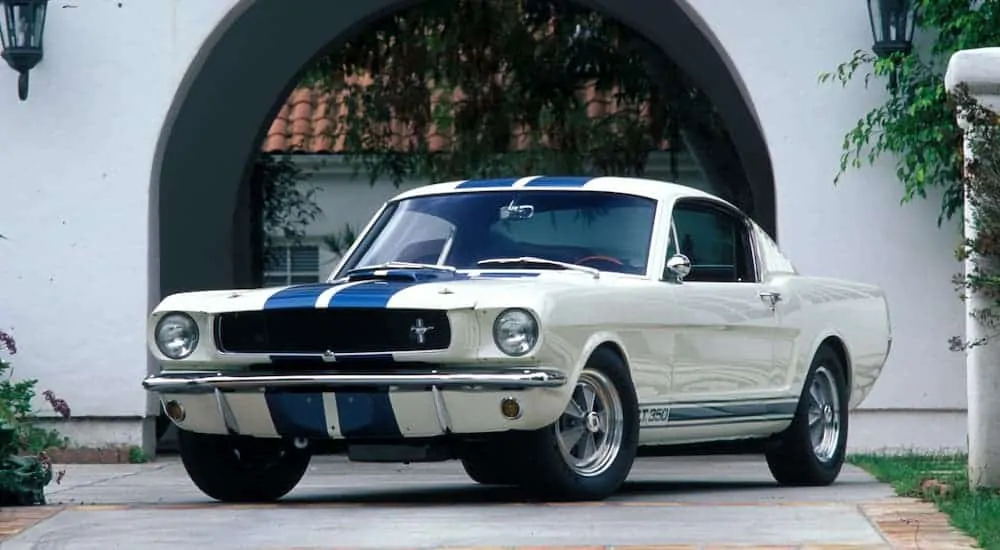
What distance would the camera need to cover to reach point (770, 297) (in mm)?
10320

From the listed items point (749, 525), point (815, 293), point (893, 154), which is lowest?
point (749, 525)

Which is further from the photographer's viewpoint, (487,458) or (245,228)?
(245,228)

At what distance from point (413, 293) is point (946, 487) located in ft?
7.49

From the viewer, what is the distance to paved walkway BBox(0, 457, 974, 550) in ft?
23.4

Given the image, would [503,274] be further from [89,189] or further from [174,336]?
[89,189]

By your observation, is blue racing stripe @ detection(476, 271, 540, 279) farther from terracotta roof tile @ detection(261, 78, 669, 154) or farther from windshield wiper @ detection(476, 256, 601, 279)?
terracotta roof tile @ detection(261, 78, 669, 154)

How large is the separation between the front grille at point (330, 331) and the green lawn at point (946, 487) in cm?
204

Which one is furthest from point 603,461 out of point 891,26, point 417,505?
point 891,26

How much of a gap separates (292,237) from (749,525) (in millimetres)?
12994

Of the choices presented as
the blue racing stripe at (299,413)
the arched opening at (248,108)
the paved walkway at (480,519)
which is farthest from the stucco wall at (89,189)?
the blue racing stripe at (299,413)

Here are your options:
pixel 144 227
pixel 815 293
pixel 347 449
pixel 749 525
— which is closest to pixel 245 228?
pixel 144 227

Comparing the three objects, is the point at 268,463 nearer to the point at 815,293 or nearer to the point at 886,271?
the point at 815,293

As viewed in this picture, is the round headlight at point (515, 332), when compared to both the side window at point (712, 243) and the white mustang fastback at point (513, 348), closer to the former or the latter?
the white mustang fastback at point (513, 348)

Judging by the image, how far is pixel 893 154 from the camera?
13156mm
